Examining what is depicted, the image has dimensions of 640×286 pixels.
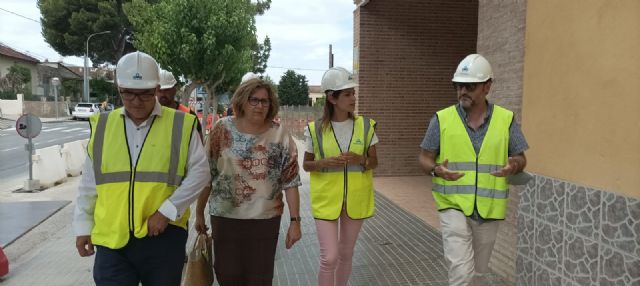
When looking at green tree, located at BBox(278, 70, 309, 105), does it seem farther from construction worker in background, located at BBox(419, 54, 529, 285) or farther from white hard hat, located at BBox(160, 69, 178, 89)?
construction worker in background, located at BBox(419, 54, 529, 285)

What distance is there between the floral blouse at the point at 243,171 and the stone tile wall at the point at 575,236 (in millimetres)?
2133

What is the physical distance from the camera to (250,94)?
125 inches

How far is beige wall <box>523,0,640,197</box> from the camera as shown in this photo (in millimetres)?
3182

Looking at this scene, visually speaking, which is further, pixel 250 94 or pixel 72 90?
pixel 72 90

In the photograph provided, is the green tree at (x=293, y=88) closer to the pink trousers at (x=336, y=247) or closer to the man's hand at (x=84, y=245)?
the pink trousers at (x=336, y=247)

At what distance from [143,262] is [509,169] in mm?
2118

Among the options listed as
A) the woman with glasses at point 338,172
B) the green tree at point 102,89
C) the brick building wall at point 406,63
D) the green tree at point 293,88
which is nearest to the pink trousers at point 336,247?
the woman with glasses at point 338,172

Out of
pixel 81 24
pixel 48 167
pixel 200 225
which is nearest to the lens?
pixel 200 225

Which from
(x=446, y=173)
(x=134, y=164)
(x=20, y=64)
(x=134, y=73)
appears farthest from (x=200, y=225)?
(x=20, y=64)

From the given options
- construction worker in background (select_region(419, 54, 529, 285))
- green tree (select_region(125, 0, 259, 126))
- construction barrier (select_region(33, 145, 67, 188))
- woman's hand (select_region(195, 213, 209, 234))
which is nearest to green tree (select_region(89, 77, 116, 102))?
green tree (select_region(125, 0, 259, 126))

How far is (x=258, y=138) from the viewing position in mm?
3168

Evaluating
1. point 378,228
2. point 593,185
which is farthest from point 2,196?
point 593,185

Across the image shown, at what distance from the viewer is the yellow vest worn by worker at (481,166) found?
3119 mm

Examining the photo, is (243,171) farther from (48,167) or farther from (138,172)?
(48,167)
